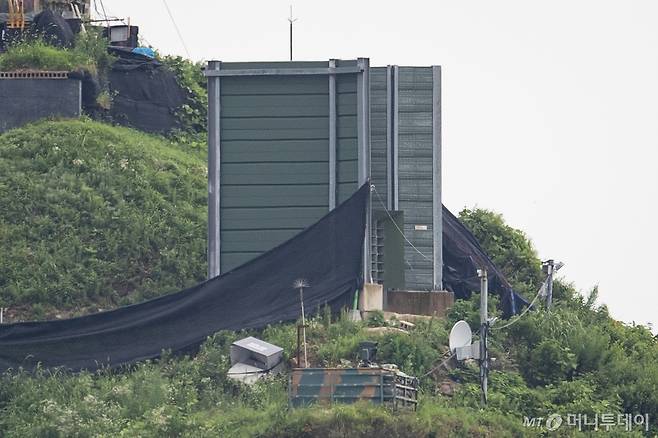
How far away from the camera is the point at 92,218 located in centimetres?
4616

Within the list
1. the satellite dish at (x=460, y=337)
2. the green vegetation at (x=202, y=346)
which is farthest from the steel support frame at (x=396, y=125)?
the satellite dish at (x=460, y=337)

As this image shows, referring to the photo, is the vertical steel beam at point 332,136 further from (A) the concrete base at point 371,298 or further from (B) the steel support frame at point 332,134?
(A) the concrete base at point 371,298

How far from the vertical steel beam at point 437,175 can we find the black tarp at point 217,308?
9.82ft

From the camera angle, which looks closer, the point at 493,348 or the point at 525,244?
the point at 493,348

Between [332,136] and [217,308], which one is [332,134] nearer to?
[332,136]

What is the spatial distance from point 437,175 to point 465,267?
2.18 m

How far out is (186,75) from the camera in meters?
54.1

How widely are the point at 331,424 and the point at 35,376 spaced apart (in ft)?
20.9

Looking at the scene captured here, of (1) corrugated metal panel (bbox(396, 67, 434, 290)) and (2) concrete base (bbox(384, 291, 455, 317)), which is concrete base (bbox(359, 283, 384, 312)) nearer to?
(2) concrete base (bbox(384, 291, 455, 317))

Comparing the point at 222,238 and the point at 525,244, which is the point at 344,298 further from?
the point at 525,244

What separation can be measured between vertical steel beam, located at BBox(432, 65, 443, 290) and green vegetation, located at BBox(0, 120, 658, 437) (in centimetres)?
164

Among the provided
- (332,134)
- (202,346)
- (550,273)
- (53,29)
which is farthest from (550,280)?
(53,29)

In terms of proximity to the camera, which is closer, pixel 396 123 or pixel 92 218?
pixel 396 123

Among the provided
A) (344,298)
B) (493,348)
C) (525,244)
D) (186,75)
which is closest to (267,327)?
(344,298)
